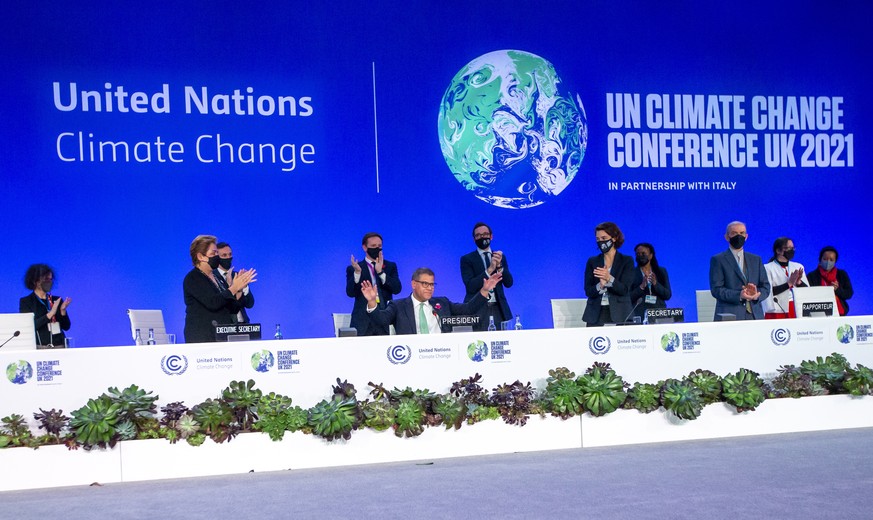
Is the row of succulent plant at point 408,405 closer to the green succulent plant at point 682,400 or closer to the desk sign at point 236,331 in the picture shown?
the green succulent plant at point 682,400

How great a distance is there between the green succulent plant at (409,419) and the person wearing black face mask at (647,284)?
208 cm

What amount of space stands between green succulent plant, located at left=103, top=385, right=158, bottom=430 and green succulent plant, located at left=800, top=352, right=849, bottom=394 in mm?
3424

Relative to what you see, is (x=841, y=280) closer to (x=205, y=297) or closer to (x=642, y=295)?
(x=642, y=295)

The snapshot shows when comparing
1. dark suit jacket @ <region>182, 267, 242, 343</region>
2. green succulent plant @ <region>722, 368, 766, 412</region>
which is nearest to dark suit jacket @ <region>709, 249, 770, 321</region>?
green succulent plant @ <region>722, 368, 766, 412</region>

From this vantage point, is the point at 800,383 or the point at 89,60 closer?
the point at 800,383

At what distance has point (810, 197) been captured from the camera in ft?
29.3

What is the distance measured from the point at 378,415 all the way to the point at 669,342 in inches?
64.3

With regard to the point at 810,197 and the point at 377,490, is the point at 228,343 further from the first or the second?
the point at 810,197

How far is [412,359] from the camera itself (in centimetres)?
502

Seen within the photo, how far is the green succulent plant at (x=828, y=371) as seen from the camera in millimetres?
5445

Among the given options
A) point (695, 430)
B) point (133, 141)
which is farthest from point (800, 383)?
point (133, 141)

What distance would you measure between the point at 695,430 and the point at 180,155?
14.6 feet

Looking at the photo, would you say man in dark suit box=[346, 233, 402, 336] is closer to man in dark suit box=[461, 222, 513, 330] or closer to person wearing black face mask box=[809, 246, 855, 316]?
man in dark suit box=[461, 222, 513, 330]

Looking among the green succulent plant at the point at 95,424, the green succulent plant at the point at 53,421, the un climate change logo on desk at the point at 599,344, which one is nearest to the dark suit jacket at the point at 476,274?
the un climate change logo on desk at the point at 599,344
